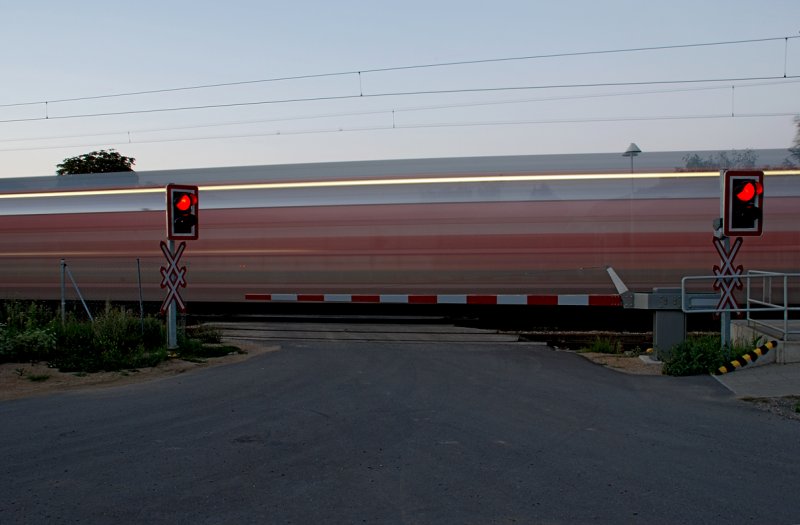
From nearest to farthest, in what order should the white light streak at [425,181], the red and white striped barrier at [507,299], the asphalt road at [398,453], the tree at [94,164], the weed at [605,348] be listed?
the asphalt road at [398,453], the weed at [605,348], the red and white striped barrier at [507,299], the white light streak at [425,181], the tree at [94,164]

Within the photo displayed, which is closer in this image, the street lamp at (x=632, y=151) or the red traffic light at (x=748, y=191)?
the red traffic light at (x=748, y=191)

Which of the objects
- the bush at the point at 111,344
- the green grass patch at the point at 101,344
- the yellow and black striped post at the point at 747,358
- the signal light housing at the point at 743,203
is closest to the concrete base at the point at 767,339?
the yellow and black striped post at the point at 747,358

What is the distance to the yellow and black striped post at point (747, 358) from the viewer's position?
9.73 m

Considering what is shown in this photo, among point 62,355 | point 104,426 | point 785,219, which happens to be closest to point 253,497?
point 104,426

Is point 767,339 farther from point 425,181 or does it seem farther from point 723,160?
point 425,181

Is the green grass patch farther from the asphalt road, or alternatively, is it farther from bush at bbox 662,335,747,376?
bush at bbox 662,335,747,376

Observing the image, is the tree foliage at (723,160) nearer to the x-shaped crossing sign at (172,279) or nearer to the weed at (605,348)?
the weed at (605,348)

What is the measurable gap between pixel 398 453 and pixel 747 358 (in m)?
5.96

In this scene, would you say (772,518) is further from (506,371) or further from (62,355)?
(62,355)

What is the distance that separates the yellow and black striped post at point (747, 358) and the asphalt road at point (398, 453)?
2.19 feet

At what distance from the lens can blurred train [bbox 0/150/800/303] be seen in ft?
48.4

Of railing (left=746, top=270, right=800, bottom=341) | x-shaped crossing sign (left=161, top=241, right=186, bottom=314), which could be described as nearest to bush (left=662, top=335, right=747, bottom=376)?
railing (left=746, top=270, right=800, bottom=341)

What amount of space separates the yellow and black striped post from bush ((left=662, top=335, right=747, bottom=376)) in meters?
0.13

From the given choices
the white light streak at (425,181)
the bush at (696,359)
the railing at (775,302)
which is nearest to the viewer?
the bush at (696,359)
